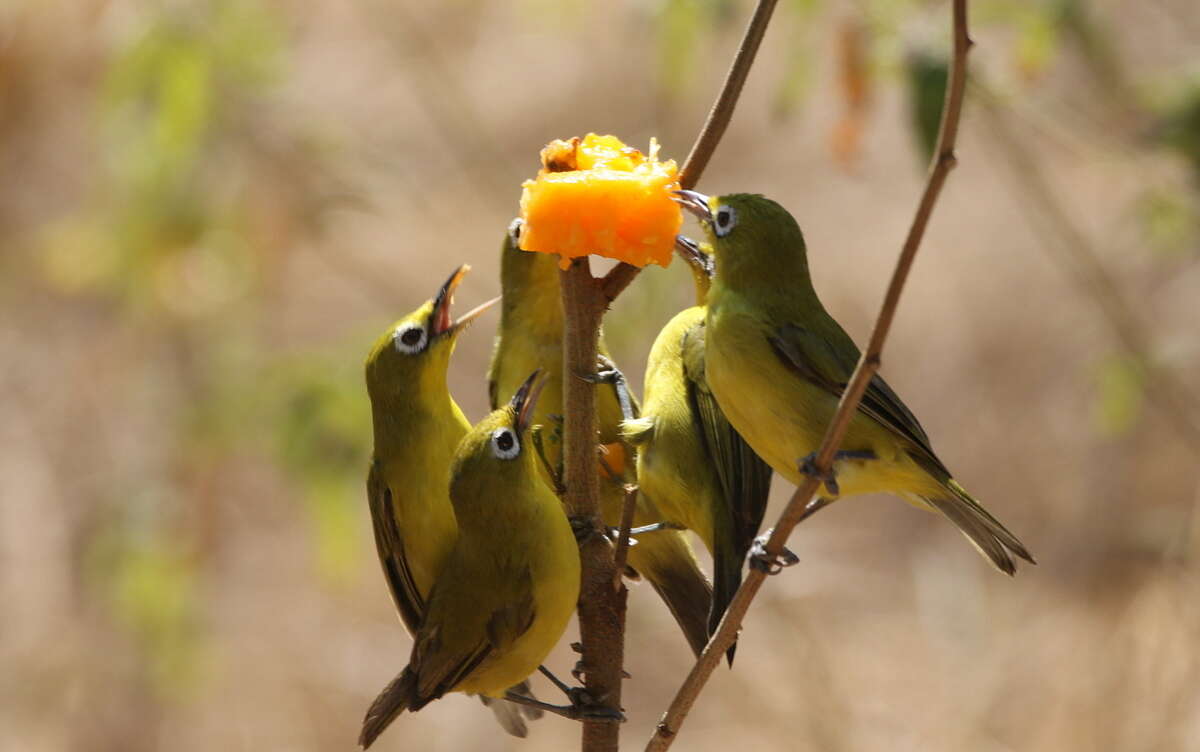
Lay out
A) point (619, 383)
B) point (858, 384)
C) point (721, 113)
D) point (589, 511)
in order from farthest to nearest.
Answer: point (619, 383)
point (589, 511)
point (721, 113)
point (858, 384)

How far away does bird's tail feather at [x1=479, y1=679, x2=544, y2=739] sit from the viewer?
3086mm

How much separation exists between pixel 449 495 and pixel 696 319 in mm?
841

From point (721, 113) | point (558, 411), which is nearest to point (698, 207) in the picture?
point (558, 411)

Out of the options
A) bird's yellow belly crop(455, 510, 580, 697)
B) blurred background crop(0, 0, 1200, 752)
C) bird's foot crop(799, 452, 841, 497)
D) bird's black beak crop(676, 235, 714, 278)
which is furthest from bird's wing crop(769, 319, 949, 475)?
blurred background crop(0, 0, 1200, 752)

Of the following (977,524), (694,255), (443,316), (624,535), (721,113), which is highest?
(694,255)

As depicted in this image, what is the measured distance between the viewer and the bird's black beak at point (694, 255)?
11.5 feet

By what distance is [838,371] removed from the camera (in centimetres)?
312

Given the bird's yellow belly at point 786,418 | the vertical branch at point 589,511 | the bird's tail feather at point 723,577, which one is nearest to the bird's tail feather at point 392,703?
the vertical branch at point 589,511

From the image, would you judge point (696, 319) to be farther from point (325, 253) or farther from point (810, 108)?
point (810, 108)

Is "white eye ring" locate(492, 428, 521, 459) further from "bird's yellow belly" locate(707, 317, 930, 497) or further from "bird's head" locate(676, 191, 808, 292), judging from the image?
"bird's head" locate(676, 191, 808, 292)

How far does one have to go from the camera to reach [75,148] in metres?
13.8

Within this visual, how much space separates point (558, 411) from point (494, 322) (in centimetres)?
805

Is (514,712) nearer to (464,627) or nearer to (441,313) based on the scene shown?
(464,627)

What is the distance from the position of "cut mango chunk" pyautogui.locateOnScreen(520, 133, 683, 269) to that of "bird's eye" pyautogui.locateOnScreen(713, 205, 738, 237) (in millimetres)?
806
